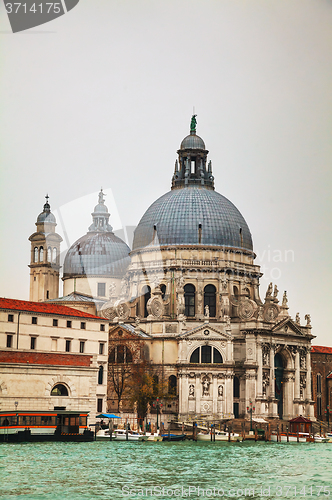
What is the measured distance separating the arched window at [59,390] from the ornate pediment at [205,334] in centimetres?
1657

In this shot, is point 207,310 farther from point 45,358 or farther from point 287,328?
point 45,358

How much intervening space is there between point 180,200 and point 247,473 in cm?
4495

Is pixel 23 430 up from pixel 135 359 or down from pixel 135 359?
down

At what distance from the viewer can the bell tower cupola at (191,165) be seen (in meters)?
85.4

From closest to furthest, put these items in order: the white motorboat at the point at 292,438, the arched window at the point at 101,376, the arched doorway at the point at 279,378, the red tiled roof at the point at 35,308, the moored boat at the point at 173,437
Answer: the moored boat at the point at 173,437, the red tiled roof at the point at 35,308, the white motorboat at the point at 292,438, the arched window at the point at 101,376, the arched doorway at the point at 279,378

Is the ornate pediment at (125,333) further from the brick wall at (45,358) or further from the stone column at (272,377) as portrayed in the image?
the brick wall at (45,358)

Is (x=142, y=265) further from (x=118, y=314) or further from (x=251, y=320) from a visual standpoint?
(x=251, y=320)

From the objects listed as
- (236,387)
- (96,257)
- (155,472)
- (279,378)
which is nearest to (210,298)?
(236,387)

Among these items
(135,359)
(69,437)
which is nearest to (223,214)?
(135,359)

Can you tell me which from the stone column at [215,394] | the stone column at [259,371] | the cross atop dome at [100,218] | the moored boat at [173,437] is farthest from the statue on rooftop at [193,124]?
the moored boat at [173,437]

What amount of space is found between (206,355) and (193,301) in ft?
23.0

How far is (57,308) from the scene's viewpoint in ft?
212

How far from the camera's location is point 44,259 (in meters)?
85.9

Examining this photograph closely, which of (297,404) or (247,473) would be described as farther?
(297,404)
